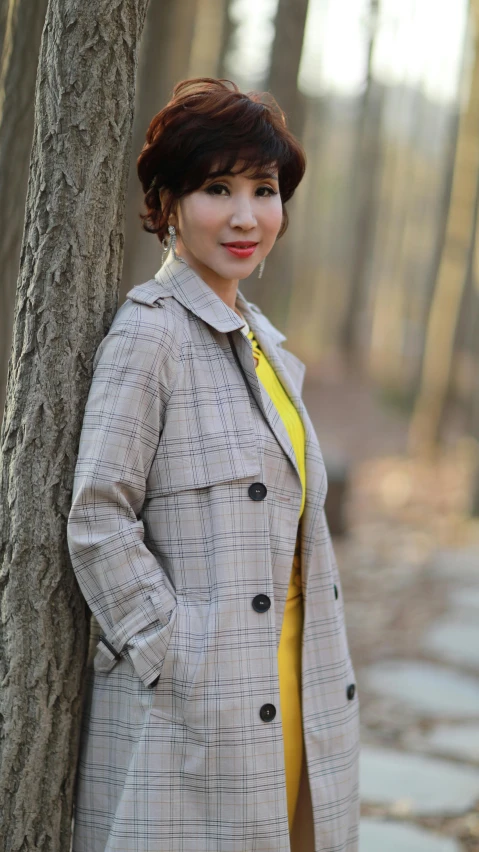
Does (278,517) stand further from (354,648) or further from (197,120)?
(354,648)

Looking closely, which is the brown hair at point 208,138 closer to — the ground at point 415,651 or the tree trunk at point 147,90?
the ground at point 415,651

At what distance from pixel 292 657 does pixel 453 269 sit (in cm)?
955

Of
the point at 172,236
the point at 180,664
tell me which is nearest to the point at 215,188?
the point at 172,236

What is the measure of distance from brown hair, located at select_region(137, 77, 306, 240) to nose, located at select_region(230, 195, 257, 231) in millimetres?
70

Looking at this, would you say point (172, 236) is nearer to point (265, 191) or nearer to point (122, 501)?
point (265, 191)

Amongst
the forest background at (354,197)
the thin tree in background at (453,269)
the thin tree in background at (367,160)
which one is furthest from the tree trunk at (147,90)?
the thin tree in background at (367,160)

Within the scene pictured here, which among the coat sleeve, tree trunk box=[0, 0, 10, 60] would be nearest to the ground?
the coat sleeve

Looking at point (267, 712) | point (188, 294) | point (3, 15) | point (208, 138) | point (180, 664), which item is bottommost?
point (267, 712)

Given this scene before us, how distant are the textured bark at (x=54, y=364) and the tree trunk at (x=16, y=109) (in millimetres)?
909

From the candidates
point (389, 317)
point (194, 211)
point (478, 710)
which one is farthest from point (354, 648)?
point (389, 317)

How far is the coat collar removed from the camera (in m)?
1.97

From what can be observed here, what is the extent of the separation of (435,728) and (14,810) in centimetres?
288

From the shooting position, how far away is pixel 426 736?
425 centimetres

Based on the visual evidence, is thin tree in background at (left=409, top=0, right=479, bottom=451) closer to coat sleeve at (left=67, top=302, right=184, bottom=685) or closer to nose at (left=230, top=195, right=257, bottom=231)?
nose at (left=230, top=195, right=257, bottom=231)
